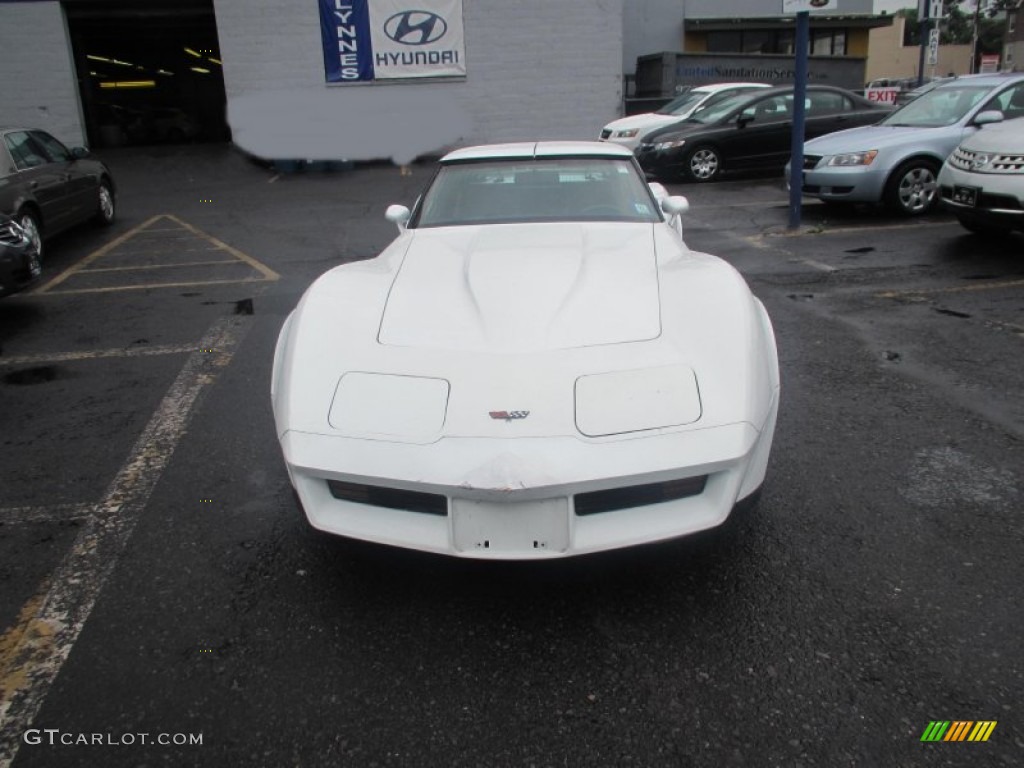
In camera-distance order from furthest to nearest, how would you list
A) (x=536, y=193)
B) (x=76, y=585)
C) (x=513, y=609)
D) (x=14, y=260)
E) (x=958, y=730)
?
(x=14, y=260)
(x=536, y=193)
(x=76, y=585)
(x=513, y=609)
(x=958, y=730)

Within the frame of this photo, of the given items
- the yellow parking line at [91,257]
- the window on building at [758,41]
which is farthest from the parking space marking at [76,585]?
the window on building at [758,41]

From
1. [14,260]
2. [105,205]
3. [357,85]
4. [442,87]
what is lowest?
[105,205]

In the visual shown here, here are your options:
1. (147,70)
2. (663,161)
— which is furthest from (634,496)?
(147,70)

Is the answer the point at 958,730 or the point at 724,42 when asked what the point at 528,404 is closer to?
the point at 958,730

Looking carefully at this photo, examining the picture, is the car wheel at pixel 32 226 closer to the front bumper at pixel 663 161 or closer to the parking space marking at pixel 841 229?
the parking space marking at pixel 841 229

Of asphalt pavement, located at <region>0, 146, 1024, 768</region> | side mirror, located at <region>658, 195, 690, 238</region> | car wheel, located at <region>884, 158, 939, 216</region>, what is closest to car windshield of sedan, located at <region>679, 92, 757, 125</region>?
car wheel, located at <region>884, 158, 939, 216</region>

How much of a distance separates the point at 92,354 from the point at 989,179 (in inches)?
291

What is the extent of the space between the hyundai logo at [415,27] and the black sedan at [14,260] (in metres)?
13.4

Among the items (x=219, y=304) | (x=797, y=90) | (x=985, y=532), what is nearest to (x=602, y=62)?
(x=797, y=90)

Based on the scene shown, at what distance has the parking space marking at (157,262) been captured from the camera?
811 centimetres

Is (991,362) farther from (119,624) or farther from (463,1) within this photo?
(463,1)

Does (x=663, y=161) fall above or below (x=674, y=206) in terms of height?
below

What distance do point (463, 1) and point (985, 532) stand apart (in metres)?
18.2

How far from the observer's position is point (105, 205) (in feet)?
37.6
